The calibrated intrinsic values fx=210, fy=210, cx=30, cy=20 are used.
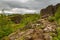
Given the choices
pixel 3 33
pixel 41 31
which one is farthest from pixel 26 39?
pixel 3 33

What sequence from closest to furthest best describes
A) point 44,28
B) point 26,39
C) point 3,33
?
1. point 26,39
2. point 44,28
3. point 3,33

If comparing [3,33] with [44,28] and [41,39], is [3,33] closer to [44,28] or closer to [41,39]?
[44,28]

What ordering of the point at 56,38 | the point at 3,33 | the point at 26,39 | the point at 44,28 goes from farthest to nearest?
the point at 3,33
the point at 44,28
the point at 56,38
the point at 26,39

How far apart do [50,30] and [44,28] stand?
5.66 feet

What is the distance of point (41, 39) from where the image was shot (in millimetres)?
36188

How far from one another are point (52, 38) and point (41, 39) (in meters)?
2.36

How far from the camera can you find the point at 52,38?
123 ft

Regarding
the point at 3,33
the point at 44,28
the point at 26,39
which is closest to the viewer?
the point at 26,39

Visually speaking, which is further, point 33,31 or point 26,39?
point 33,31

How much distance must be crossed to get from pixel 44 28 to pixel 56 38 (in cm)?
437

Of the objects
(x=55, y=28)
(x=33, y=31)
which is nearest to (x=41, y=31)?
(x=33, y=31)

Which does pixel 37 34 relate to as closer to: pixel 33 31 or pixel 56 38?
pixel 33 31

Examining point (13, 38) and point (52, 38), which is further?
point (13, 38)

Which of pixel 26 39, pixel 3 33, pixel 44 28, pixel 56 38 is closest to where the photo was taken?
pixel 26 39
